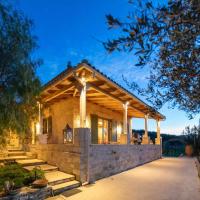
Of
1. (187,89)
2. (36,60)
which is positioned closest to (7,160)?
(36,60)

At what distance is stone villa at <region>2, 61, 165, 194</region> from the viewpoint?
9.68 m

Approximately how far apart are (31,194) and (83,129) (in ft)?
11.4

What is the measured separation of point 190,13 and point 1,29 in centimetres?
528

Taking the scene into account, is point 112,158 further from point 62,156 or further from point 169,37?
point 169,37

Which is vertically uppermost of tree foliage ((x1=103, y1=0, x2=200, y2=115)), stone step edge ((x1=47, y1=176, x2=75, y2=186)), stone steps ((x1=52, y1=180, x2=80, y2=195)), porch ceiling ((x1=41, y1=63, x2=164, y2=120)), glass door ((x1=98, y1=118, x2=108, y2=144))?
porch ceiling ((x1=41, y1=63, x2=164, y2=120))

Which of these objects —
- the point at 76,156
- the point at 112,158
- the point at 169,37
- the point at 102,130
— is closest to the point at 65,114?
the point at 102,130

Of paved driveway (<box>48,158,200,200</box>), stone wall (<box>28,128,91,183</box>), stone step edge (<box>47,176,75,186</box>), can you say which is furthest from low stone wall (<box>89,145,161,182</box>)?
stone step edge (<box>47,176,75,186</box>)

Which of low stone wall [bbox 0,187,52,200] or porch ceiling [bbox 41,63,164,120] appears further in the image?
porch ceiling [bbox 41,63,164,120]

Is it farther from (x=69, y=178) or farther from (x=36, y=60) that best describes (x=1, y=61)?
(x=69, y=178)

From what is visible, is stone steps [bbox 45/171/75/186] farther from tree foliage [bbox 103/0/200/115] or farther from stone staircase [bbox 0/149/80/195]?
tree foliage [bbox 103/0/200/115]

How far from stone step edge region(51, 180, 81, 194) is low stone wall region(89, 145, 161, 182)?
0.86m

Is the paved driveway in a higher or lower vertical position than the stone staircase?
lower

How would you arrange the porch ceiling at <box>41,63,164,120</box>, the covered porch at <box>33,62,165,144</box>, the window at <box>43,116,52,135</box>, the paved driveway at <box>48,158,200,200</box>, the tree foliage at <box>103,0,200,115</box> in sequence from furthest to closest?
1. the window at <box>43,116,52,135</box>
2. the covered porch at <box>33,62,165,144</box>
3. the porch ceiling at <box>41,63,164,120</box>
4. the paved driveway at <box>48,158,200,200</box>
5. the tree foliage at <box>103,0,200,115</box>

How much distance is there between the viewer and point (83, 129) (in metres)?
9.70
